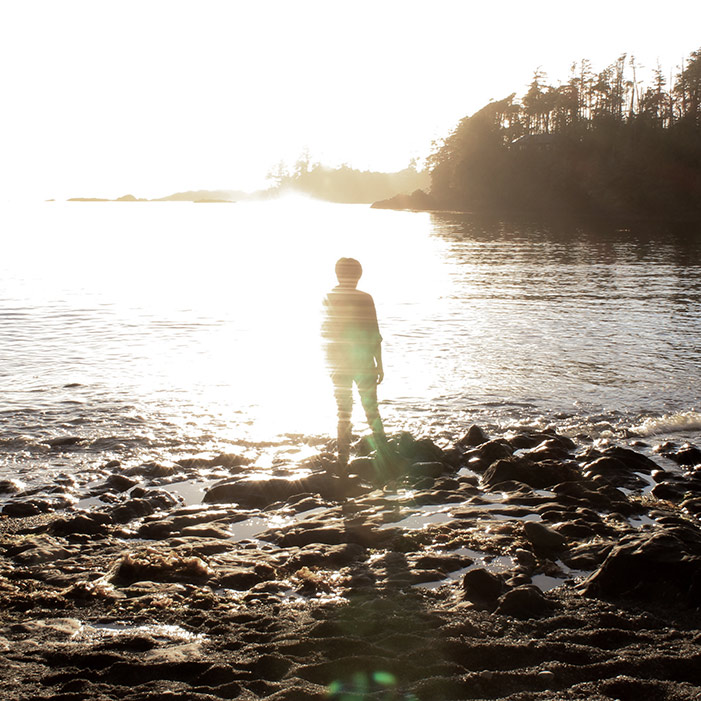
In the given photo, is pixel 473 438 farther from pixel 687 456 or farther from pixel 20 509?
pixel 20 509

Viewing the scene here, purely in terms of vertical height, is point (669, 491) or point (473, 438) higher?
point (473, 438)

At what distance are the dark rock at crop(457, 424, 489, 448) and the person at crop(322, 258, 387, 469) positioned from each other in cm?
158

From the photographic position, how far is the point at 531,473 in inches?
339

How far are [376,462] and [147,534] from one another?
313 centimetres

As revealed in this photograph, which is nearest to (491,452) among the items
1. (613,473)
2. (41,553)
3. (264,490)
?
(613,473)

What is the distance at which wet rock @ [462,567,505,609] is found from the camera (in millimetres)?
5602

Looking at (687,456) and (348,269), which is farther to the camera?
(687,456)

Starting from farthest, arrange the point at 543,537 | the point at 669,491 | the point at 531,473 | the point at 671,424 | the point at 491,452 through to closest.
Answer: the point at 671,424 → the point at 491,452 → the point at 531,473 → the point at 669,491 → the point at 543,537

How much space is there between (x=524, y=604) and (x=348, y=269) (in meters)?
4.57

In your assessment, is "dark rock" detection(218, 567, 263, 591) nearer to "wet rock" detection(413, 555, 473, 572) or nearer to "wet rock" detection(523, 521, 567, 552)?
"wet rock" detection(413, 555, 473, 572)

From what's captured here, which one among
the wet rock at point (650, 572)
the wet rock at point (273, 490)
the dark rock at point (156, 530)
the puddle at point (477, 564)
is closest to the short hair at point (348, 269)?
the wet rock at point (273, 490)

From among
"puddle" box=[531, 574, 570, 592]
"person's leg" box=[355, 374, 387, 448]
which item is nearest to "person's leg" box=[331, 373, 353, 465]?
"person's leg" box=[355, 374, 387, 448]

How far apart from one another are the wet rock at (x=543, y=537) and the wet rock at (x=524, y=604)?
1035mm

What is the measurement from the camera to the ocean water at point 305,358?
11037 mm
